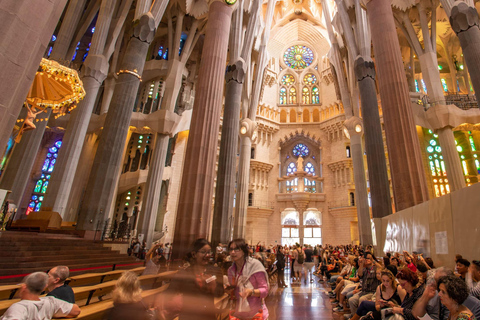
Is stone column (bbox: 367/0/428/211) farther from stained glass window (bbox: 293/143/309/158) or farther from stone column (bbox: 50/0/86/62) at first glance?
stained glass window (bbox: 293/143/309/158)

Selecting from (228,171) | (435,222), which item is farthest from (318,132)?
(435,222)

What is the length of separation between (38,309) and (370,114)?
573 inches

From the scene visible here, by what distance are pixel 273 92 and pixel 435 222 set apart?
2593 centimetres

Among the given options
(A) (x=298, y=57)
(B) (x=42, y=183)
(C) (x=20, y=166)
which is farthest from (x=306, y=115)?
(B) (x=42, y=183)

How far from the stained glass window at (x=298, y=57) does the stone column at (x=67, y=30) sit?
2264cm

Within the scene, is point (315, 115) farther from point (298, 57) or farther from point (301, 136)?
point (298, 57)

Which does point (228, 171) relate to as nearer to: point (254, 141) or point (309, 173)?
point (254, 141)

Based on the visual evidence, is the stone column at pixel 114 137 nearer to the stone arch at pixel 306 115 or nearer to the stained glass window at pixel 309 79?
the stone arch at pixel 306 115

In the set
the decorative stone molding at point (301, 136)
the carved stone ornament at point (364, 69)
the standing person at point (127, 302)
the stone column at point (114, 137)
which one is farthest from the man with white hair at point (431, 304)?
the decorative stone molding at point (301, 136)

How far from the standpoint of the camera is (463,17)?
11.0m

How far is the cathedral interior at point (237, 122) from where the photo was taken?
7980 mm

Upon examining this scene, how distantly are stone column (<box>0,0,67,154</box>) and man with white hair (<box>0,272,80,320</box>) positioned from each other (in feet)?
4.63

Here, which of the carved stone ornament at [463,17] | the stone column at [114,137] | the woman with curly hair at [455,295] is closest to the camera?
the woman with curly hair at [455,295]

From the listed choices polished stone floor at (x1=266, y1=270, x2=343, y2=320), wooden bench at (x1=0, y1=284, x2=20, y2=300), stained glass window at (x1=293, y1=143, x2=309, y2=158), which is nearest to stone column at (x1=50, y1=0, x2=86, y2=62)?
wooden bench at (x1=0, y1=284, x2=20, y2=300)
